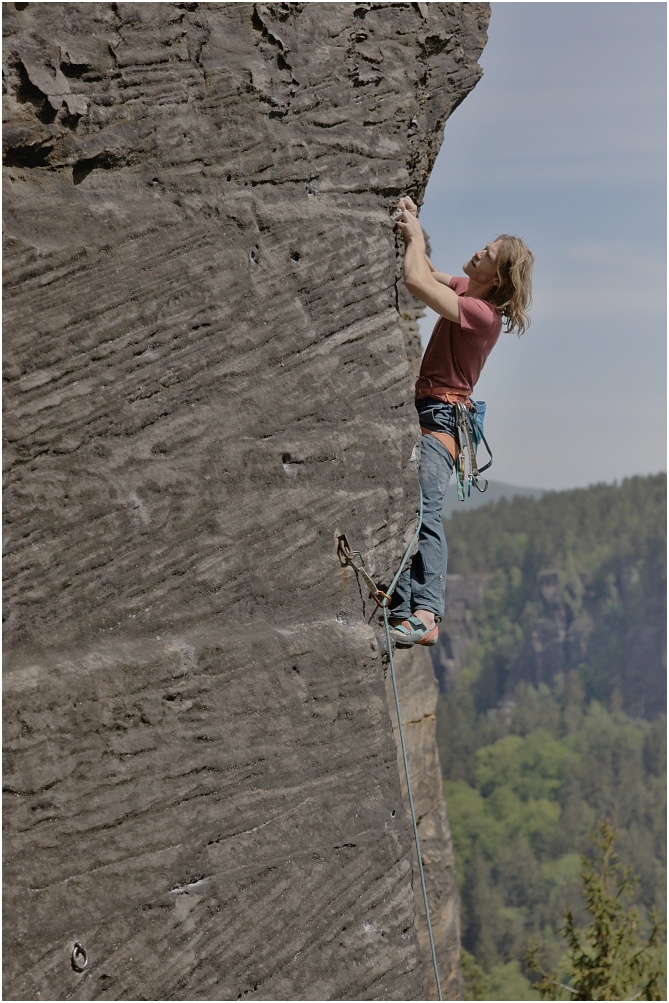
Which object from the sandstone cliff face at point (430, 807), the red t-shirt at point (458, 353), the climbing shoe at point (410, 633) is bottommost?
the sandstone cliff face at point (430, 807)

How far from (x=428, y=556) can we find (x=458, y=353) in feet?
3.66

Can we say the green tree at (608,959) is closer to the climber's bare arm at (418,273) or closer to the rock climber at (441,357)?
the rock climber at (441,357)

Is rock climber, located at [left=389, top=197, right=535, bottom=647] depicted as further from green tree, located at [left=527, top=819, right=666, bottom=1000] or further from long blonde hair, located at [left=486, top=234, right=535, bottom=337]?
green tree, located at [left=527, top=819, right=666, bottom=1000]

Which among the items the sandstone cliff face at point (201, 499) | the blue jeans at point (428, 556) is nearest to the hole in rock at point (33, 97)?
the sandstone cliff face at point (201, 499)

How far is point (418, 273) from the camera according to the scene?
4.89 meters

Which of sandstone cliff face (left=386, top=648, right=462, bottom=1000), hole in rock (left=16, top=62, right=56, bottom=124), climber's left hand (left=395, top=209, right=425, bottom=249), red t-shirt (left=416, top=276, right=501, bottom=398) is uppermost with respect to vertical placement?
hole in rock (left=16, top=62, right=56, bottom=124)

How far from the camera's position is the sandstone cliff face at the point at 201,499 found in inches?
152

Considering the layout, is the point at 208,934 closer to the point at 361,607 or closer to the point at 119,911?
the point at 119,911

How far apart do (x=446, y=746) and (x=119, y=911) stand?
9465cm

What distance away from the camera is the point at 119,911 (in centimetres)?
387

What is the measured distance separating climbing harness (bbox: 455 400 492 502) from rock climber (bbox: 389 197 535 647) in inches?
1.7

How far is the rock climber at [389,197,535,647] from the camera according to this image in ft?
16.2

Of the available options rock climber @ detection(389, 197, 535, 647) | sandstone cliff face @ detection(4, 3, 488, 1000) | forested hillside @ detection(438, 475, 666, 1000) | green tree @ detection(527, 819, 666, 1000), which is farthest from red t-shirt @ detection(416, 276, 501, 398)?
forested hillside @ detection(438, 475, 666, 1000)

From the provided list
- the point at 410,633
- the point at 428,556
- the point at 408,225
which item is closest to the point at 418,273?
the point at 408,225
